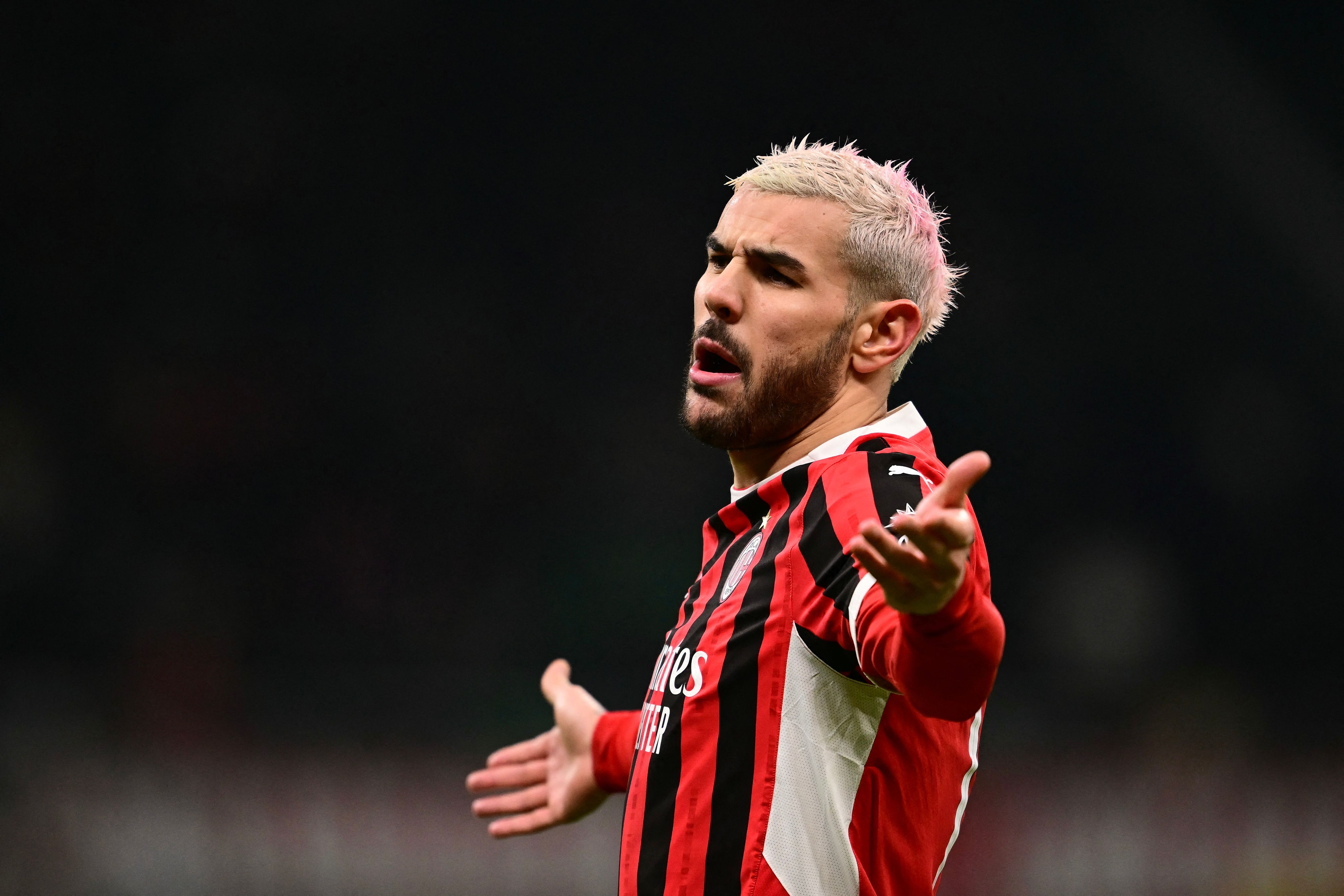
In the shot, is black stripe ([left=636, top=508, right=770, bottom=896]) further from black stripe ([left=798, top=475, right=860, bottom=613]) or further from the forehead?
the forehead

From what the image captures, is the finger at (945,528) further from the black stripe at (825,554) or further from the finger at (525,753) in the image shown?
the finger at (525,753)

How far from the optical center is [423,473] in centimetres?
595

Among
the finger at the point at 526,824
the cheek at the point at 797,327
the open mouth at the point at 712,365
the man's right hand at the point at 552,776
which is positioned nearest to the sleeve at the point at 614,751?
the man's right hand at the point at 552,776

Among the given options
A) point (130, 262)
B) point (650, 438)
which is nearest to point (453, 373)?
point (650, 438)

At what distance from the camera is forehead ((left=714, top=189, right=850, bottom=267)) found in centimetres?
174

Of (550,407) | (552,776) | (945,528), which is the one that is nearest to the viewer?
(945,528)

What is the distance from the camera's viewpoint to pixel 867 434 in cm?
165

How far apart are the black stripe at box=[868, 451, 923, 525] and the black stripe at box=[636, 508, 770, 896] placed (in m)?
0.31

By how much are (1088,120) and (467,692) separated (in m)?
4.58

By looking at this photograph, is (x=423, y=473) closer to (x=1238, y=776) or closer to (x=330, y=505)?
(x=330, y=505)

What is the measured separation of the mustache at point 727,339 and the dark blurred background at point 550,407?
2953 millimetres

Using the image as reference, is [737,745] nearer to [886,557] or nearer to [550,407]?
[886,557]

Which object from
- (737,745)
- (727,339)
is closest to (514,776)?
(737,745)

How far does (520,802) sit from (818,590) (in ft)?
3.50
